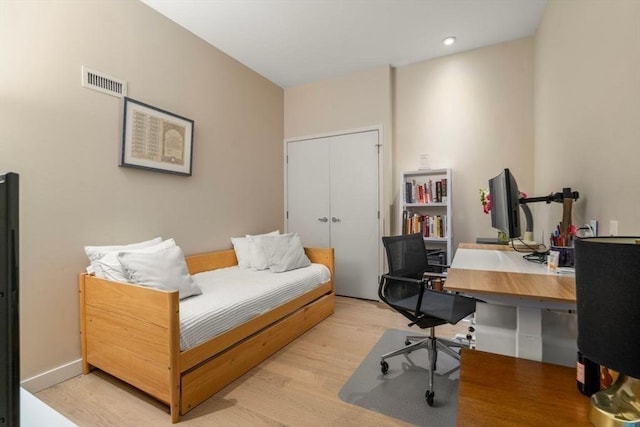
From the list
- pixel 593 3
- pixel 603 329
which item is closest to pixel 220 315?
pixel 603 329

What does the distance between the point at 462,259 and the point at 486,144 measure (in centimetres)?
190

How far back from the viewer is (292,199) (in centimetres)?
402

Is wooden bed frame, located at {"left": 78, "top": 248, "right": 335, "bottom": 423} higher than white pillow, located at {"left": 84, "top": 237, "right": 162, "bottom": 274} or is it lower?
lower

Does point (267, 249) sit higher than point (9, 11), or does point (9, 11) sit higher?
point (9, 11)

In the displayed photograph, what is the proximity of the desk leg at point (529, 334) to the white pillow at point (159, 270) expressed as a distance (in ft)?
6.00

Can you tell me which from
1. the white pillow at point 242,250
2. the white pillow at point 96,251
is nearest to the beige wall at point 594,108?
the white pillow at point 242,250

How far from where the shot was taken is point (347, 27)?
8.87ft

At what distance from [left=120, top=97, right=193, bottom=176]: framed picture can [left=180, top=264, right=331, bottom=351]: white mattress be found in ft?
3.34

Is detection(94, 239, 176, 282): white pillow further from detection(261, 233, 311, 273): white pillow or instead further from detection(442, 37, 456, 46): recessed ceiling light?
detection(442, 37, 456, 46): recessed ceiling light

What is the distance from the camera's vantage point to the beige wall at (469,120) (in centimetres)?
297

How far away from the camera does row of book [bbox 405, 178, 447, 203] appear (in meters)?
3.14

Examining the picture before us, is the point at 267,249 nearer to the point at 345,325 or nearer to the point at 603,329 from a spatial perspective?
the point at 345,325

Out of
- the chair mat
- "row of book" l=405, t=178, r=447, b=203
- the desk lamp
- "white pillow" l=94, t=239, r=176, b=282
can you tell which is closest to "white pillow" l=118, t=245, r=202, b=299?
"white pillow" l=94, t=239, r=176, b=282

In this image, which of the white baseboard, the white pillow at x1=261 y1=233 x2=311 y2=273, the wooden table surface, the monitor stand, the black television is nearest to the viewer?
the black television
